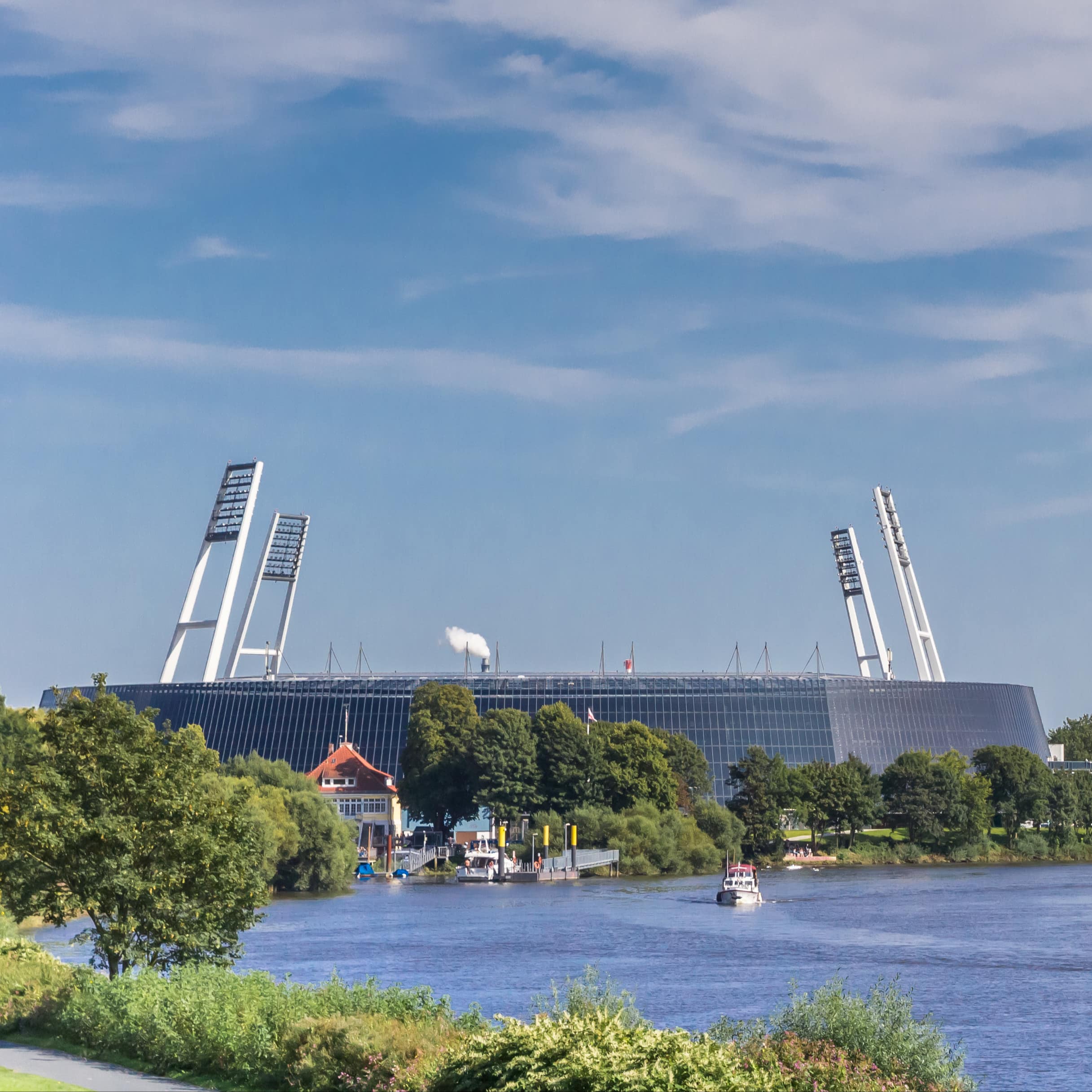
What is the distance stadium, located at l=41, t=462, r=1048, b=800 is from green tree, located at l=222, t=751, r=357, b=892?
59087 millimetres

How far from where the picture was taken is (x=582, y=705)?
560 feet

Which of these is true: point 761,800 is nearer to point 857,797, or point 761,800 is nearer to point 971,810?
point 857,797

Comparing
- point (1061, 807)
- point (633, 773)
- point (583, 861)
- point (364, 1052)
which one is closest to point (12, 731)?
point (583, 861)

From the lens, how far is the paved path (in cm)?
2316

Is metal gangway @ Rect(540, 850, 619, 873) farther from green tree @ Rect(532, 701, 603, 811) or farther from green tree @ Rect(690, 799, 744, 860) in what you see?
green tree @ Rect(690, 799, 744, 860)

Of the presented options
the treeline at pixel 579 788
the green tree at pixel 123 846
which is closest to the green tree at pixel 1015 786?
the treeline at pixel 579 788

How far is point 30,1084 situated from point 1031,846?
134m

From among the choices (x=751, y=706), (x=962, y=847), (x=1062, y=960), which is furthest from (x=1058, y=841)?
(x=1062, y=960)

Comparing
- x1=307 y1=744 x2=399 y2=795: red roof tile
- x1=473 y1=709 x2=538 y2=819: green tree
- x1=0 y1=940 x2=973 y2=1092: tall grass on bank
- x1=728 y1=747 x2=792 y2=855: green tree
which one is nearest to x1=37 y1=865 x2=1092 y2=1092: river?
x1=473 y1=709 x2=538 y2=819: green tree

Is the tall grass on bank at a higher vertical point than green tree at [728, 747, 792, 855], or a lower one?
lower

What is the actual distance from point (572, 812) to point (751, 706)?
190 feet

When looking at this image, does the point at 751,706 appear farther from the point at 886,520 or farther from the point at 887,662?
the point at 886,520

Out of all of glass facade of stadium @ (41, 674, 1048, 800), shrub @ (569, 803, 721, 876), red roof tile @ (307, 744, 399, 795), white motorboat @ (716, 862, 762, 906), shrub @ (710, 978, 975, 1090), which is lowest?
shrub @ (710, 978, 975, 1090)

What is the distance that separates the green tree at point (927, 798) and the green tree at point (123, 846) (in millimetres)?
110271
